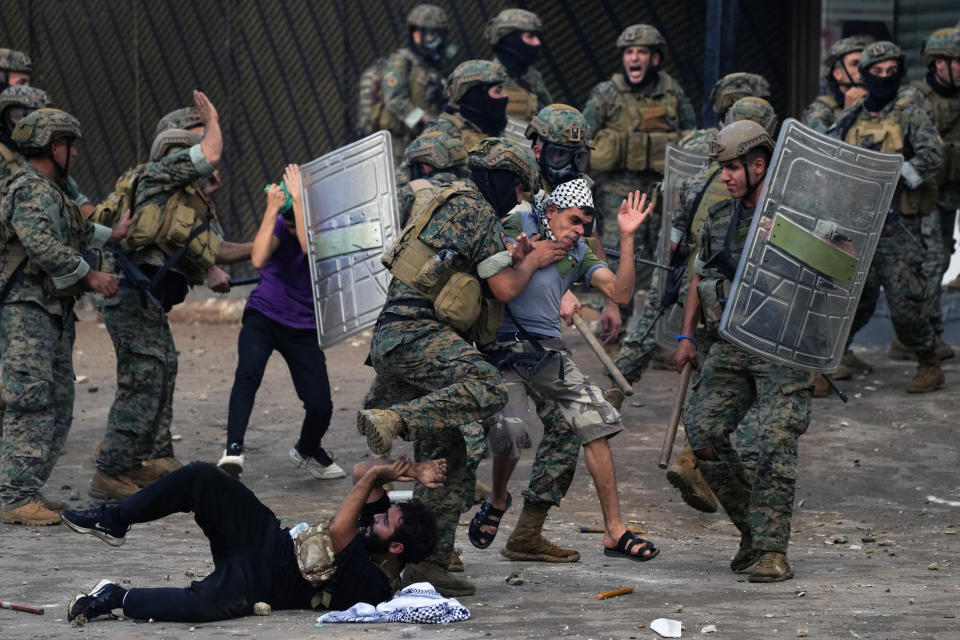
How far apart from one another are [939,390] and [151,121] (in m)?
6.93

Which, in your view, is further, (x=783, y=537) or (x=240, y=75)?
(x=240, y=75)

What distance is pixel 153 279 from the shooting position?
25.2 feet

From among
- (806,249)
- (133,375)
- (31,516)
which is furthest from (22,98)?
(806,249)

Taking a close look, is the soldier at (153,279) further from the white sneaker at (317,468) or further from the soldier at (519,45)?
the soldier at (519,45)

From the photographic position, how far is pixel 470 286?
19.0 feet

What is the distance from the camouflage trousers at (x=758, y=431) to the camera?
242 inches

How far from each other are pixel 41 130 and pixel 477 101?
7.21 ft

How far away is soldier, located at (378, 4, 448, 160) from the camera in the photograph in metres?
12.0

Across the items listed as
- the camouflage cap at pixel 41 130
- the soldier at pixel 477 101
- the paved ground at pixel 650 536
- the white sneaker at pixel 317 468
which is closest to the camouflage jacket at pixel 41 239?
the camouflage cap at pixel 41 130

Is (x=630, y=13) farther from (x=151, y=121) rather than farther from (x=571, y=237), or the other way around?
(x=571, y=237)

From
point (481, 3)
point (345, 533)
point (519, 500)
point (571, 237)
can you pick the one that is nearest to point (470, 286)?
point (571, 237)

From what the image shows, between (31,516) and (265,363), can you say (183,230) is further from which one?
(31,516)

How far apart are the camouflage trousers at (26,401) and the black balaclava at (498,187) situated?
7.51 feet

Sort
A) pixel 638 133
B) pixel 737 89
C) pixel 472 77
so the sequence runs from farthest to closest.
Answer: pixel 638 133, pixel 737 89, pixel 472 77
